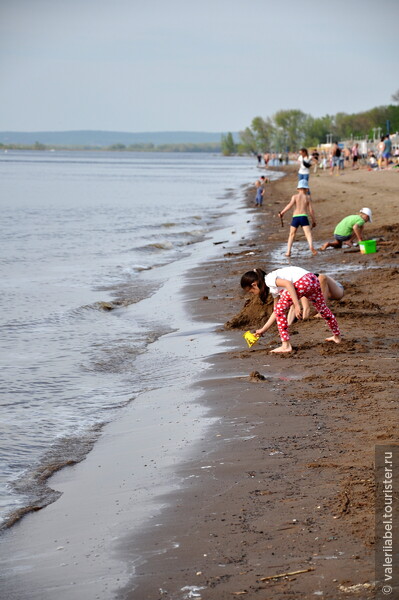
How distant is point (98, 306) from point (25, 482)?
300 inches

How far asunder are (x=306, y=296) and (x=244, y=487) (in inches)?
153

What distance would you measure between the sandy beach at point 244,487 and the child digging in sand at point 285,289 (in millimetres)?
233

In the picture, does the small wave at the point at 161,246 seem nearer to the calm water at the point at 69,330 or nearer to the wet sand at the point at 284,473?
the calm water at the point at 69,330

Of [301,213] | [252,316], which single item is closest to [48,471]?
[252,316]

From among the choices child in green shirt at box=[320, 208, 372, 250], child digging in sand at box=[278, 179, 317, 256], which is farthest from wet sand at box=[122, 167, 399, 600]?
child in green shirt at box=[320, 208, 372, 250]

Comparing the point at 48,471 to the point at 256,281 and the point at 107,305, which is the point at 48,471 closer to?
the point at 256,281

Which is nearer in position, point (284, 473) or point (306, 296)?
point (284, 473)

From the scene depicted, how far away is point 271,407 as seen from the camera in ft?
22.1

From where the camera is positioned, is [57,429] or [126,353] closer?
[57,429]

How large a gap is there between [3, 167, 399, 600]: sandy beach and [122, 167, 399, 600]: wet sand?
1 centimetres

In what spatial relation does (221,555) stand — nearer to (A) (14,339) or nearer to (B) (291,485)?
(B) (291,485)

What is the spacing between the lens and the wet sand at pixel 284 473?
12.9 ft

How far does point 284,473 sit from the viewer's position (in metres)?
5.20

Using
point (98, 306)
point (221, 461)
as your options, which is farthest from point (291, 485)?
point (98, 306)
